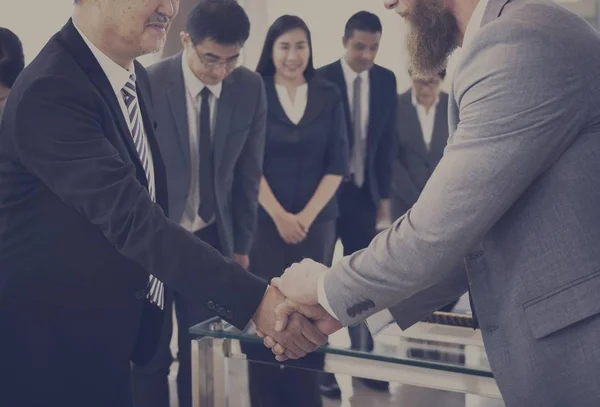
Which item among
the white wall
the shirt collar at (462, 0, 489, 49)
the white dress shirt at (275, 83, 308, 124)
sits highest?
the white wall

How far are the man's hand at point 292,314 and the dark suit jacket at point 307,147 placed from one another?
6.79 feet

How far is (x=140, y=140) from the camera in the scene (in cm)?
192

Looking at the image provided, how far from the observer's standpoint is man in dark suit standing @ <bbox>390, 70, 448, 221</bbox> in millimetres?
4590

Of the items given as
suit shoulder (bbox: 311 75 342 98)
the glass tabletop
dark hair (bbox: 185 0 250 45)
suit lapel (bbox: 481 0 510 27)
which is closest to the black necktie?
dark hair (bbox: 185 0 250 45)

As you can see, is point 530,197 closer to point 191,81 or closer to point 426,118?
point 191,81

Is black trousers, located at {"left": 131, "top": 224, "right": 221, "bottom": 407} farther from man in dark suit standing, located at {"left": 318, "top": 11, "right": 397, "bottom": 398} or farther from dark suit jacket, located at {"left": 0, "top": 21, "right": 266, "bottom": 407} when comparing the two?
dark suit jacket, located at {"left": 0, "top": 21, "right": 266, "bottom": 407}

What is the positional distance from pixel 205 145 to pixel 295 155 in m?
0.66

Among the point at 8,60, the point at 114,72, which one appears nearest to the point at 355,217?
the point at 8,60

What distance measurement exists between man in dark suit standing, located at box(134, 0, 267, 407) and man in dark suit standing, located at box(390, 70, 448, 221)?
123cm

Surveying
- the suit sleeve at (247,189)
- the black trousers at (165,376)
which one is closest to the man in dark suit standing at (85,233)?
the black trousers at (165,376)

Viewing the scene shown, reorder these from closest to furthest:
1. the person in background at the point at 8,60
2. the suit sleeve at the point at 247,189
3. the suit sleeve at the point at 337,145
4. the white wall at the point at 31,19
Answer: the person in background at the point at 8,60
the suit sleeve at the point at 247,189
the suit sleeve at the point at 337,145
the white wall at the point at 31,19

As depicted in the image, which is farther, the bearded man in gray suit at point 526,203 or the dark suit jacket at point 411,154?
the dark suit jacket at point 411,154

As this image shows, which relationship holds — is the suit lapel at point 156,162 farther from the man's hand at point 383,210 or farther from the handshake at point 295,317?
the man's hand at point 383,210

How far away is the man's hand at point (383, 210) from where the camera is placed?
461 cm
